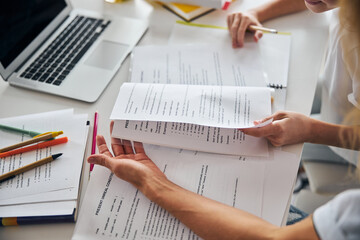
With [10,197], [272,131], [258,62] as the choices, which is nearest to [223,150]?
[272,131]

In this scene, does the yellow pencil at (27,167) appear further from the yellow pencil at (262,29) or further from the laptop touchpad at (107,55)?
the yellow pencil at (262,29)

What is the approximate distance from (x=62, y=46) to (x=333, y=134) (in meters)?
0.76

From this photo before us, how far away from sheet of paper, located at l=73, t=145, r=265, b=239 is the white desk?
42 mm

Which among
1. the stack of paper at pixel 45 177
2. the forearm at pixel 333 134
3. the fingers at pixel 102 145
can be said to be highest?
the forearm at pixel 333 134

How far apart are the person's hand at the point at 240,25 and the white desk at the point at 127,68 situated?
0.07 m

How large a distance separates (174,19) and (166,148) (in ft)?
1.72

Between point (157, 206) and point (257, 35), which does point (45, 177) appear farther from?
point (257, 35)

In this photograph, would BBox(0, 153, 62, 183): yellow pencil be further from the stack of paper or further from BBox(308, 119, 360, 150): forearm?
BBox(308, 119, 360, 150): forearm

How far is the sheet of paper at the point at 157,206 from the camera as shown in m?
0.64

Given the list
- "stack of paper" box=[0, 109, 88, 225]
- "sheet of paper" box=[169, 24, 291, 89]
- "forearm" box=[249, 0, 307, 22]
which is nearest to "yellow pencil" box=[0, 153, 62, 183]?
"stack of paper" box=[0, 109, 88, 225]

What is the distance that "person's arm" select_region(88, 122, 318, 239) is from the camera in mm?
602

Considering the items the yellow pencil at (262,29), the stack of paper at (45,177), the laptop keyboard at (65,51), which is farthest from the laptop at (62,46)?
the yellow pencil at (262,29)

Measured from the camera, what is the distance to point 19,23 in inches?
36.0

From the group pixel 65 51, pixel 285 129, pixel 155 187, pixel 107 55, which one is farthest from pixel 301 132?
pixel 65 51
